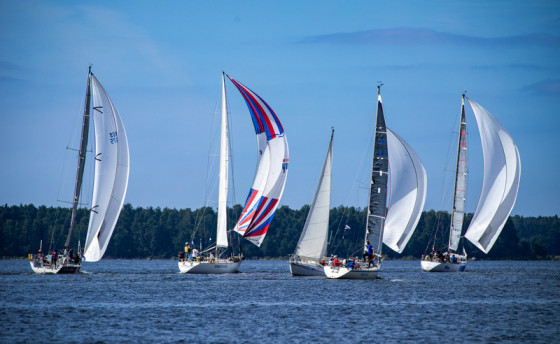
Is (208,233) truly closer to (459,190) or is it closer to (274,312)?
(459,190)

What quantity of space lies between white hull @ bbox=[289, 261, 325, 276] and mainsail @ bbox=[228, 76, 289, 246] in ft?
13.6

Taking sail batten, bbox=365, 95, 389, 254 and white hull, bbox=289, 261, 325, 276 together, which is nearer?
sail batten, bbox=365, 95, 389, 254

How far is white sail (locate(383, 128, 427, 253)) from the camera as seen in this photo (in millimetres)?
62844

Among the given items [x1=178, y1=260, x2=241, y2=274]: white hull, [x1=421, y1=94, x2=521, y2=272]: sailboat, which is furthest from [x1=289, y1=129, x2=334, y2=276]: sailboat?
[x1=421, y1=94, x2=521, y2=272]: sailboat

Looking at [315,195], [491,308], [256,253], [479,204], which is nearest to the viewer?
[491,308]

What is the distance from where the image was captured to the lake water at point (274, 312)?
29.5 metres

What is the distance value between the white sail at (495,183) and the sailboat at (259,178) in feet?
66.0

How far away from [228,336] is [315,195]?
91.6 ft

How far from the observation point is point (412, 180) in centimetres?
6388

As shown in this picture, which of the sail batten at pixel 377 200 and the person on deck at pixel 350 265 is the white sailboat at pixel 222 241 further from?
the sail batten at pixel 377 200

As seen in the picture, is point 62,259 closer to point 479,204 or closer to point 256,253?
point 479,204

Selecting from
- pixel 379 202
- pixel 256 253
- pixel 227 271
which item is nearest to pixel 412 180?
pixel 379 202

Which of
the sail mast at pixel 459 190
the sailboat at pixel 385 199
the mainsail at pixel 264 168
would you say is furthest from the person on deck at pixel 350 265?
the sail mast at pixel 459 190

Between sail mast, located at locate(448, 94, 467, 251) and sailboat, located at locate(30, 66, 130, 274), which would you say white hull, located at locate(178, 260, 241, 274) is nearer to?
sailboat, located at locate(30, 66, 130, 274)
